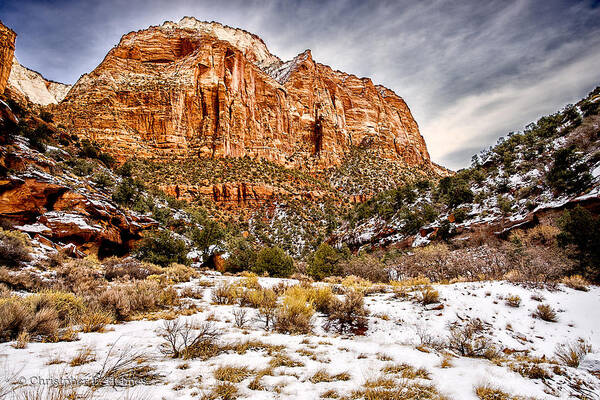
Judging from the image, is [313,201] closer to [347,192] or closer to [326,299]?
[347,192]

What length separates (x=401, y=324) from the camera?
545cm

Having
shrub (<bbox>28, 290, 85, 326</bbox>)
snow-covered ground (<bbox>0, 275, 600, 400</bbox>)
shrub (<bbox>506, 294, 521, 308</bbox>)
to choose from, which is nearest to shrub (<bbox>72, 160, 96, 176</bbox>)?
shrub (<bbox>28, 290, 85, 326</bbox>)

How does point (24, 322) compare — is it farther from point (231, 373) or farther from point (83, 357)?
point (231, 373)

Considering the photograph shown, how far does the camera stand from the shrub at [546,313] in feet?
16.0

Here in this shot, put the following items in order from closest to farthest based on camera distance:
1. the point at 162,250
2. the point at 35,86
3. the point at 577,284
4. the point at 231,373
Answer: the point at 231,373, the point at 577,284, the point at 162,250, the point at 35,86

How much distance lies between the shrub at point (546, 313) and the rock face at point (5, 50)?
121 feet

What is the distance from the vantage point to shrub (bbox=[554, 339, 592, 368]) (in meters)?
3.40

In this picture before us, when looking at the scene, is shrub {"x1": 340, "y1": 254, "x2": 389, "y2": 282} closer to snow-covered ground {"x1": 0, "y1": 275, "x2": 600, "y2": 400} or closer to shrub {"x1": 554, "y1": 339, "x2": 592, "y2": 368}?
snow-covered ground {"x1": 0, "y1": 275, "x2": 600, "y2": 400}

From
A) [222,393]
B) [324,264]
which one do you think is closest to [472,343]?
[222,393]

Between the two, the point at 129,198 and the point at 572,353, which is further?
the point at 129,198

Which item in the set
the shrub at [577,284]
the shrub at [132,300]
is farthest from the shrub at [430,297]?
the shrub at [132,300]

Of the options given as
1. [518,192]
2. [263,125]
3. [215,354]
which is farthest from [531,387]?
[263,125]

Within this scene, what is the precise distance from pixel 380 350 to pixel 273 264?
12.3 m

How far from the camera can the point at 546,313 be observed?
16.1 ft
